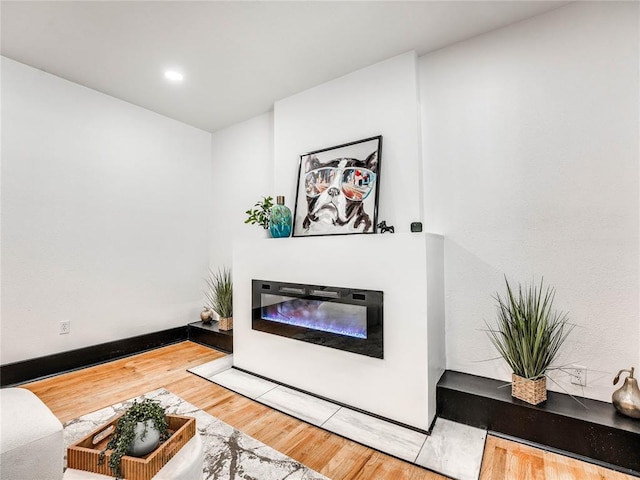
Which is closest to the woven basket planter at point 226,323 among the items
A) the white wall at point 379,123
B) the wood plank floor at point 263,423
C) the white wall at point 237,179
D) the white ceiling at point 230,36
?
the wood plank floor at point 263,423

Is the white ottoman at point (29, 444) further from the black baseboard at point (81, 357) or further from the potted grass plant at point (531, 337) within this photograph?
the potted grass plant at point (531, 337)

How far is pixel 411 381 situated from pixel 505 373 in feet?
2.46

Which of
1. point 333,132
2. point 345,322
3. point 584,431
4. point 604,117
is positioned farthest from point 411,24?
point 584,431

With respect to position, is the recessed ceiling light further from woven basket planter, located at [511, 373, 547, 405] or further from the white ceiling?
woven basket planter, located at [511, 373, 547, 405]

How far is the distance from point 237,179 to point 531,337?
3.52 metres

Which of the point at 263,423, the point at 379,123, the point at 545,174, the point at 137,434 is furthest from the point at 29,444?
the point at 545,174

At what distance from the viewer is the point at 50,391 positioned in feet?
8.41

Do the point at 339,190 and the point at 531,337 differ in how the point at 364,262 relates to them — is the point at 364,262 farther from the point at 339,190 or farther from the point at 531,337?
the point at 531,337

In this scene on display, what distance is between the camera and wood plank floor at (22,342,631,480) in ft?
5.38

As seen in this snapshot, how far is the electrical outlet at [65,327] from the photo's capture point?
116 inches

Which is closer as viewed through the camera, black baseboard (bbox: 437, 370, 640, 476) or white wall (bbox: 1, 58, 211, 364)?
black baseboard (bbox: 437, 370, 640, 476)

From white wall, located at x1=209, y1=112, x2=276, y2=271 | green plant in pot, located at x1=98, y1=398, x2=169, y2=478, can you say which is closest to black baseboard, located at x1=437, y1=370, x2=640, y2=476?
green plant in pot, located at x1=98, y1=398, x2=169, y2=478

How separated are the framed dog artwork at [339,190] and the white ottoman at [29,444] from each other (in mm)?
2175

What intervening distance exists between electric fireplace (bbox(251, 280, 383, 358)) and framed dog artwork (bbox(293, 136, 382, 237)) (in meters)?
0.61
